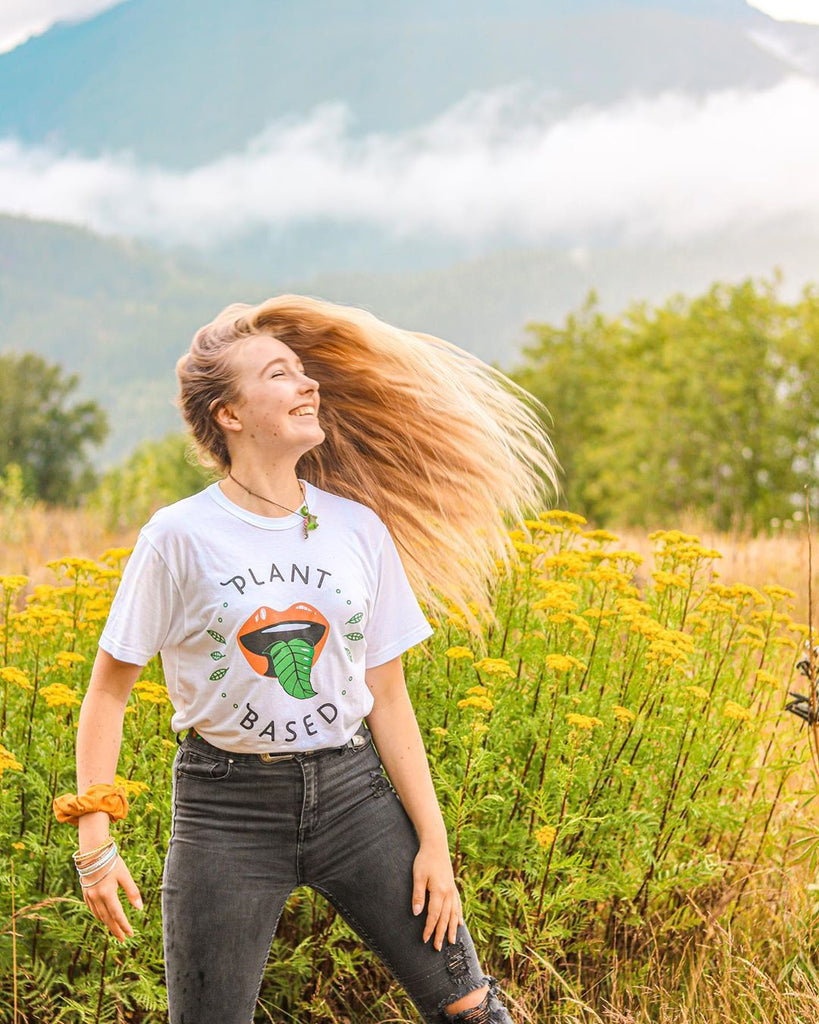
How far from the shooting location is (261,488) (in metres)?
2.21

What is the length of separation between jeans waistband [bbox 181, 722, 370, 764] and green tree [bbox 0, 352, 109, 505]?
47.7m

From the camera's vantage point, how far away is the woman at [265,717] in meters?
2.01

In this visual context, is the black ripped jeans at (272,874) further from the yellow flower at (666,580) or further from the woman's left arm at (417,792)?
the yellow flower at (666,580)

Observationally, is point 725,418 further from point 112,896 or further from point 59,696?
point 112,896

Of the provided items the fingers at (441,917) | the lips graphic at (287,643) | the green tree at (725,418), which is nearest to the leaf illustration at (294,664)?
the lips graphic at (287,643)

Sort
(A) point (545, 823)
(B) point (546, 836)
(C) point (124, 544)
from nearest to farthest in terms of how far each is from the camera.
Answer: (B) point (546, 836), (A) point (545, 823), (C) point (124, 544)

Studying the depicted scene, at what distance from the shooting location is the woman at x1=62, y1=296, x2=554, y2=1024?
201 centimetres

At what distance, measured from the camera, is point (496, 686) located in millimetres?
3092

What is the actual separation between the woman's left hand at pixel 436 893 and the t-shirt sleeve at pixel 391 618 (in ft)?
1.35

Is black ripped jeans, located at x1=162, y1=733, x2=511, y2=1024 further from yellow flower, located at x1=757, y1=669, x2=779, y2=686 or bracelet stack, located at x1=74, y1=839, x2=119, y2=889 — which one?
yellow flower, located at x1=757, y1=669, x2=779, y2=686

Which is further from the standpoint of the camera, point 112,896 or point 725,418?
point 725,418

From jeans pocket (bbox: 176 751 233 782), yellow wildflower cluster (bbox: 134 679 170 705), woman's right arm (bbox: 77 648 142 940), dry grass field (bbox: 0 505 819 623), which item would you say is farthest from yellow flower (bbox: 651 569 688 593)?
dry grass field (bbox: 0 505 819 623)

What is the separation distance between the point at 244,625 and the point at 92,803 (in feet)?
1.39

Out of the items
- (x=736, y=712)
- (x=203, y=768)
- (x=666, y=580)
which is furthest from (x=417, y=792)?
(x=666, y=580)
